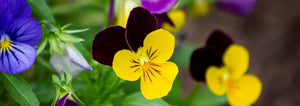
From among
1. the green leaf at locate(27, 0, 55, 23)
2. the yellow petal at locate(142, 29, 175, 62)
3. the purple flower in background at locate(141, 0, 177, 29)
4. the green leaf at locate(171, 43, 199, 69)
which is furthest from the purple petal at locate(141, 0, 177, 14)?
the green leaf at locate(171, 43, 199, 69)

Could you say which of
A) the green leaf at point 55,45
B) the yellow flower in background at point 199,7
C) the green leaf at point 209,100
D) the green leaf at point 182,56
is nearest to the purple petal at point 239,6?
the yellow flower in background at point 199,7

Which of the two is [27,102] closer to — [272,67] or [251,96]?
[251,96]

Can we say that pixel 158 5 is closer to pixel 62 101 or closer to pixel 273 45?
pixel 62 101

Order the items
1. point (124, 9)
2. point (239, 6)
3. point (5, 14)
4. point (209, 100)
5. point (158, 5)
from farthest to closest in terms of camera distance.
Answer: point (239, 6), point (209, 100), point (124, 9), point (158, 5), point (5, 14)

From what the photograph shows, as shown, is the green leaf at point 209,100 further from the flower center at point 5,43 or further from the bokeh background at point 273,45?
the flower center at point 5,43

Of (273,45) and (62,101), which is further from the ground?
(62,101)

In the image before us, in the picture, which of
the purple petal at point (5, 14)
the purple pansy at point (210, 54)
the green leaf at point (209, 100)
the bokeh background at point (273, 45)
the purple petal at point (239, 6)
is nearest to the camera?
the purple petal at point (5, 14)

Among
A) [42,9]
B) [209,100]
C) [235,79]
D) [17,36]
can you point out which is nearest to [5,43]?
[17,36]
